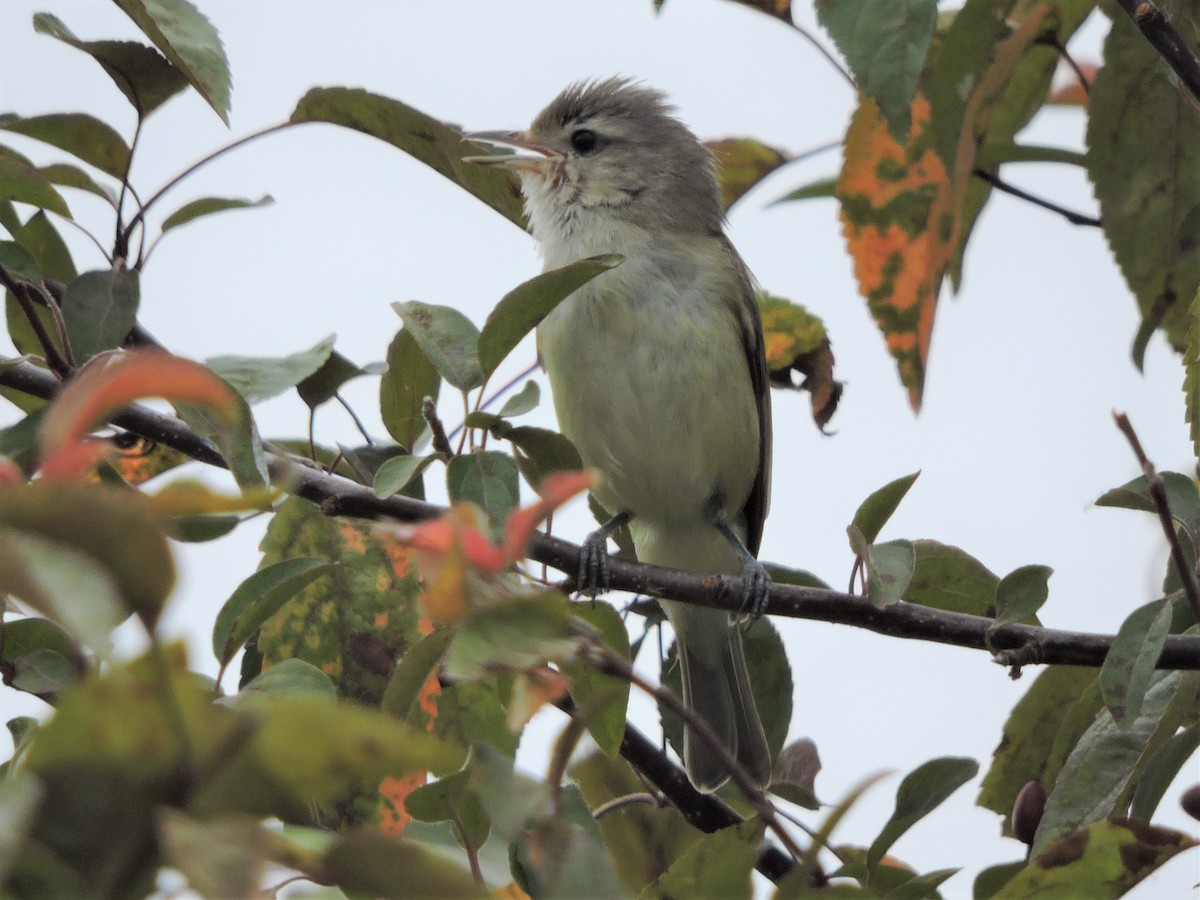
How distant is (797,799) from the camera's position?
8.97 feet

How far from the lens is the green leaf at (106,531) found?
2.34 feet

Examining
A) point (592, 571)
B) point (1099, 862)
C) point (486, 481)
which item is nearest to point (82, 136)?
point (486, 481)

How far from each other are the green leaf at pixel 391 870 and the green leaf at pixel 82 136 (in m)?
1.92

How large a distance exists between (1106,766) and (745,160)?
4.71ft

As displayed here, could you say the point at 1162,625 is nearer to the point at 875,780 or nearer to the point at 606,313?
the point at 875,780

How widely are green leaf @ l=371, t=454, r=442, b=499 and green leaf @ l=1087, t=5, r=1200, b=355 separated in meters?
1.28

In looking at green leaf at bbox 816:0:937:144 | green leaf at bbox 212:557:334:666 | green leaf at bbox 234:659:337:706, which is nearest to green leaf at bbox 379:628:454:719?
green leaf at bbox 234:659:337:706

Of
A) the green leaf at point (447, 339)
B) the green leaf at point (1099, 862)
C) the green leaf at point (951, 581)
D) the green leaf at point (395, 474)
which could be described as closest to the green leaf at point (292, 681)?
the green leaf at point (395, 474)

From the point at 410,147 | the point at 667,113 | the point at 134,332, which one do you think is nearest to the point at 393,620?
the point at 134,332

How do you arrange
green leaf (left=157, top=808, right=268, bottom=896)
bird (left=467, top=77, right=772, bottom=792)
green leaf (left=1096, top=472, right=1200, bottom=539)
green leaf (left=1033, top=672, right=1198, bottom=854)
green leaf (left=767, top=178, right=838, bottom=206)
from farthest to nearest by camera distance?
bird (left=467, top=77, right=772, bottom=792)
green leaf (left=767, top=178, right=838, bottom=206)
green leaf (left=1033, top=672, right=1198, bottom=854)
green leaf (left=1096, top=472, right=1200, bottom=539)
green leaf (left=157, top=808, right=268, bottom=896)

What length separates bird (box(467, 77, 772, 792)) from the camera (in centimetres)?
385

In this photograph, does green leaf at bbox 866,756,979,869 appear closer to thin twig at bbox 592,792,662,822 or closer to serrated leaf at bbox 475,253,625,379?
thin twig at bbox 592,792,662,822

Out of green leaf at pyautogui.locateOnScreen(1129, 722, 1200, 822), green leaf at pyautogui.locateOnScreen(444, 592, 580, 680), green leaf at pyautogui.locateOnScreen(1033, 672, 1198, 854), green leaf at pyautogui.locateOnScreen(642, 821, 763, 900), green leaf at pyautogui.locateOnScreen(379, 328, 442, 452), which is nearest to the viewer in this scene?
green leaf at pyautogui.locateOnScreen(444, 592, 580, 680)

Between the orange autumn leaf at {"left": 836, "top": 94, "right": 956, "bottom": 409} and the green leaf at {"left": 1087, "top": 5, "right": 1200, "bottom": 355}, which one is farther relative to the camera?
the green leaf at {"left": 1087, "top": 5, "right": 1200, "bottom": 355}
